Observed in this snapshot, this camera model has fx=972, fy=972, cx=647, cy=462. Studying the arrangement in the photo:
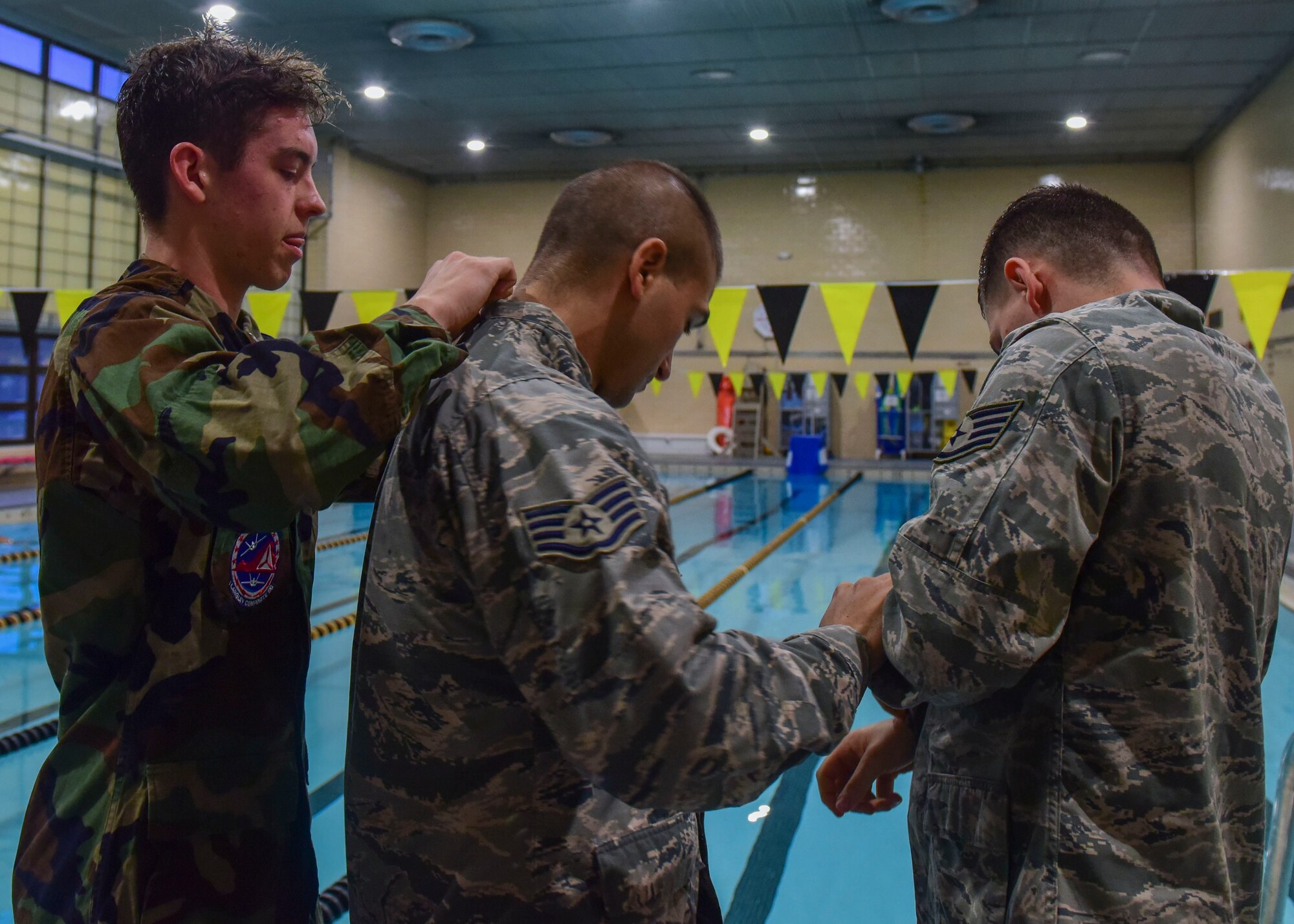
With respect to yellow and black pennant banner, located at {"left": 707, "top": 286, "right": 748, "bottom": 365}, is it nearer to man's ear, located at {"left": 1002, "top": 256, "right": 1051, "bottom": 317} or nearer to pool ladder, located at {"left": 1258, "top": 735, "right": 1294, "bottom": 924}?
pool ladder, located at {"left": 1258, "top": 735, "right": 1294, "bottom": 924}

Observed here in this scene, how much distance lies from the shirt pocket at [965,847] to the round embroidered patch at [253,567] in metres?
1.01

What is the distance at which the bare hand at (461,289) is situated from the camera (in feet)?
4.17

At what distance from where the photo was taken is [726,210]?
58.6 ft

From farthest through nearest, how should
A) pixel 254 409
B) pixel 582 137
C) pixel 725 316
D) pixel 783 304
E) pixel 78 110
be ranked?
pixel 582 137 < pixel 78 110 < pixel 725 316 < pixel 783 304 < pixel 254 409

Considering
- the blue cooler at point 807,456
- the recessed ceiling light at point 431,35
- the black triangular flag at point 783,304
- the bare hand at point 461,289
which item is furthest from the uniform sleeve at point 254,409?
the blue cooler at point 807,456

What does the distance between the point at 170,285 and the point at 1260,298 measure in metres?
8.30

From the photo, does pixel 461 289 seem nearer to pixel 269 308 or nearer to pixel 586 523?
pixel 586 523

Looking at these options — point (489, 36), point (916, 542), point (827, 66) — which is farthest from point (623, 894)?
point (827, 66)

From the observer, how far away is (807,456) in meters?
15.9

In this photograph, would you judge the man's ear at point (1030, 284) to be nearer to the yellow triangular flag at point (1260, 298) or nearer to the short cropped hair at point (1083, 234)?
the short cropped hair at point (1083, 234)

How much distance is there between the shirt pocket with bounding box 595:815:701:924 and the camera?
1.13 metres

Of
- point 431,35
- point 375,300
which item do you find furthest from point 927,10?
point 375,300

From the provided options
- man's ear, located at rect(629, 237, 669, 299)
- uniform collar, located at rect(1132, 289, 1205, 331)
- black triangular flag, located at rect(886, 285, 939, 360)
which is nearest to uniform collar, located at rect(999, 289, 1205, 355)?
uniform collar, located at rect(1132, 289, 1205, 331)

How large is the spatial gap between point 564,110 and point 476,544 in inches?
553
